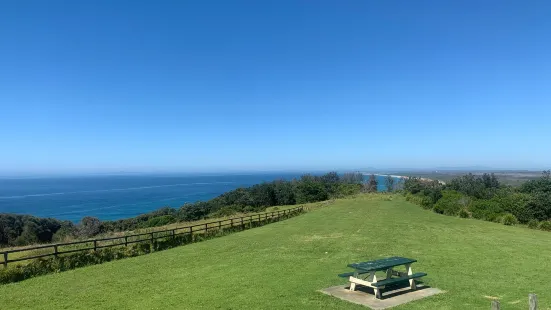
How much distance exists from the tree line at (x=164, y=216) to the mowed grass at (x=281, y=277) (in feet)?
92.2

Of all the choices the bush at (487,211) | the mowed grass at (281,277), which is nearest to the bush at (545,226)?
the bush at (487,211)

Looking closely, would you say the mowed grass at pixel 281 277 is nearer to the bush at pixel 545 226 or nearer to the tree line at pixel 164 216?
the bush at pixel 545 226

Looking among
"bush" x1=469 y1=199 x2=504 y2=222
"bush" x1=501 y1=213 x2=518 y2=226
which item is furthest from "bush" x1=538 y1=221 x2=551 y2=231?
"bush" x1=469 y1=199 x2=504 y2=222

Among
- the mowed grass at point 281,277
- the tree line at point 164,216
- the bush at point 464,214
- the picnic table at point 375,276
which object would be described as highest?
the picnic table at point 375,276

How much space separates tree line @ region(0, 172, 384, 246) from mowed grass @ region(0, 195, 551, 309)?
92.2 ft

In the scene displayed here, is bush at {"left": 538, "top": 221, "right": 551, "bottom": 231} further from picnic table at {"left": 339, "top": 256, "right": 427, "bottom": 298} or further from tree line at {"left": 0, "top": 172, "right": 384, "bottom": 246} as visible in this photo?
tree line at {"left": 0, "top": 172, "right": 384, "bottom": 246}

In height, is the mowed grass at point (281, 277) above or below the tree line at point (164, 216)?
above

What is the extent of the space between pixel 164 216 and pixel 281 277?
61.1 meters

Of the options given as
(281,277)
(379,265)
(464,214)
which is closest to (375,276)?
(379,265)

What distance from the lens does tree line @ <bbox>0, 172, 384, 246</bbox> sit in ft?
180

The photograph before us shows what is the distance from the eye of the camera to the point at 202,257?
Result: 52.3ft

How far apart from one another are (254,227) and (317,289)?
811 inches

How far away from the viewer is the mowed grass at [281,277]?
8734mm

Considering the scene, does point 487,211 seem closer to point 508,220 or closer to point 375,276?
point 508,220
